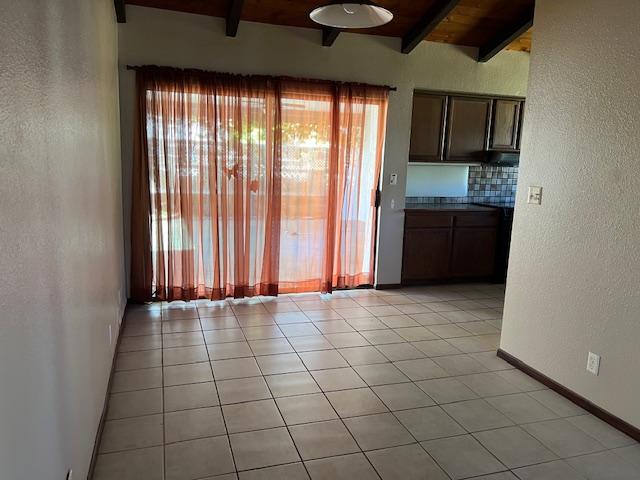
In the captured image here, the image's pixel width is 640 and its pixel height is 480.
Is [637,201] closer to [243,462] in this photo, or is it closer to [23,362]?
[243,462]

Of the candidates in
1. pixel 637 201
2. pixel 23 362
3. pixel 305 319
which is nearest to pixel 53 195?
pixel 23 362

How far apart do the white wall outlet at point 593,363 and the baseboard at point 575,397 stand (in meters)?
0.19

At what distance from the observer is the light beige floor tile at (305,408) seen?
2.67m

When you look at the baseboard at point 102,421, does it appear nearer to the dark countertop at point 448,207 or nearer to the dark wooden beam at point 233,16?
the dark wooden beam at point 233,16

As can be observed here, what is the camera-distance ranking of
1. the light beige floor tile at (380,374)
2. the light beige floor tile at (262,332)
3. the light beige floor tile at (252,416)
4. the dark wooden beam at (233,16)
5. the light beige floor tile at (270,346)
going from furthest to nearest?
1. the dark wooden beam at (233,16)
2. the light beige floor tile at (262,332)
3. the light beige floor tile at (270,346)
4. the light beige floor tile at (380,374)
5. the light beige floor tile at (252,416)

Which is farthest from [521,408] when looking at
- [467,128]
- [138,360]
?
[467,128]

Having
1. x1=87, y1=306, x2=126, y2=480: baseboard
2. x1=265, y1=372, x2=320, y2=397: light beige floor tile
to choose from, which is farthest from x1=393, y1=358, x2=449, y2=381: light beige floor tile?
x1=87, y1=306, x2=126, y2=480: baseboard

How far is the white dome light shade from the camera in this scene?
2.74 meters

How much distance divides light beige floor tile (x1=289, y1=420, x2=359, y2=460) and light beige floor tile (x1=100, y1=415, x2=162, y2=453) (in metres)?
0.69

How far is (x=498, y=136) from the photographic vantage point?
5570mm

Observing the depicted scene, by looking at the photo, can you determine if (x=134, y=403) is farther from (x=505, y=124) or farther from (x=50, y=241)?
(x=505, y=124)

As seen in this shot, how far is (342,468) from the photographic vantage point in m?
2.26

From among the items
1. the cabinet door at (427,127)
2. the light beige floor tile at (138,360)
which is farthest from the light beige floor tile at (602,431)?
the cabinet door at (427,127)

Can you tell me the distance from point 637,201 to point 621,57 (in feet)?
2.54
